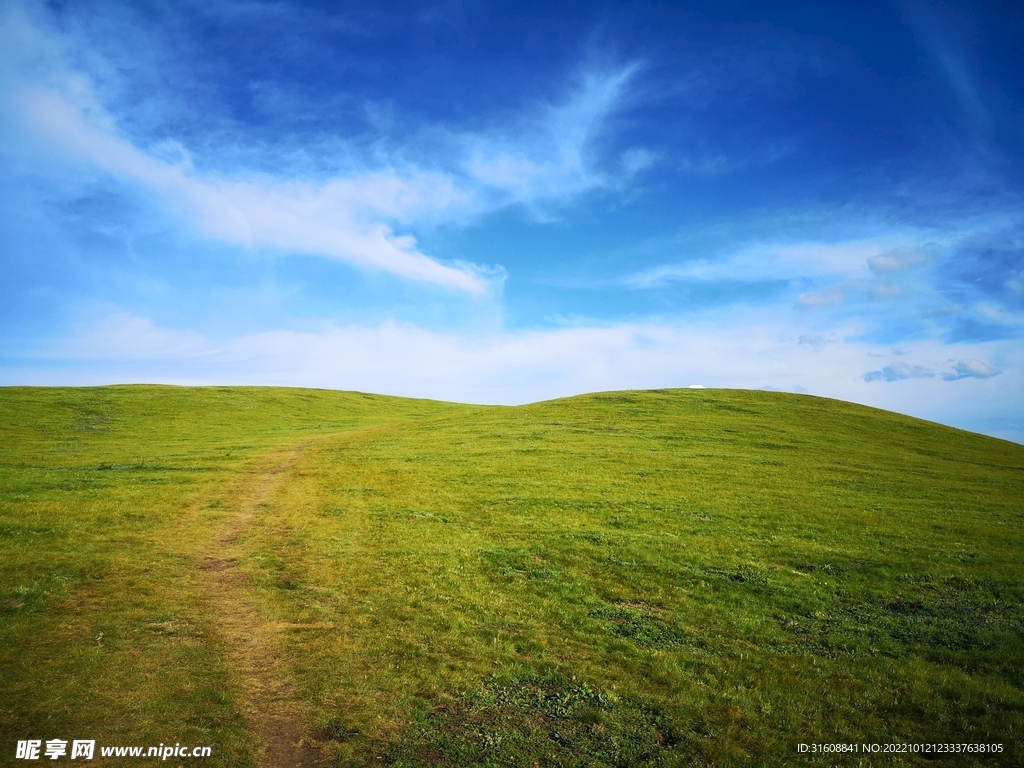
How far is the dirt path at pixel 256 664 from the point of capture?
1137 centimetres

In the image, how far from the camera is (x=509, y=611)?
18844 millimetres

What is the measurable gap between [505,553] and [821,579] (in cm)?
1407

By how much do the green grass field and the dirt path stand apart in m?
0.09

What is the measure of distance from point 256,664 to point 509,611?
831cm

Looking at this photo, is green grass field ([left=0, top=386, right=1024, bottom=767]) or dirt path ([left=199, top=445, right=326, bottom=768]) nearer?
dirt path ([left=199, top=445, right=326, bottom=768])

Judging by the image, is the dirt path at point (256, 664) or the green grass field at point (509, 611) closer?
the dirt path at point (256, 664)

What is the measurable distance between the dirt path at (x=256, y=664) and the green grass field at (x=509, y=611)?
9 centimetres

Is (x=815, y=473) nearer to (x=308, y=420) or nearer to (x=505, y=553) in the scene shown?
(x=505, y=553)

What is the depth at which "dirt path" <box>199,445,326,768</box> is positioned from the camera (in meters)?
11.4

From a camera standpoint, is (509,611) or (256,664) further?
(509,611)

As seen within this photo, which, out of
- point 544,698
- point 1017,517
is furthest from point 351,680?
point 1017,517

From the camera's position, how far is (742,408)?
77.4m

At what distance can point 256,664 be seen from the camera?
14.6 metres

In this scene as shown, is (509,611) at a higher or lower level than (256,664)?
higher
